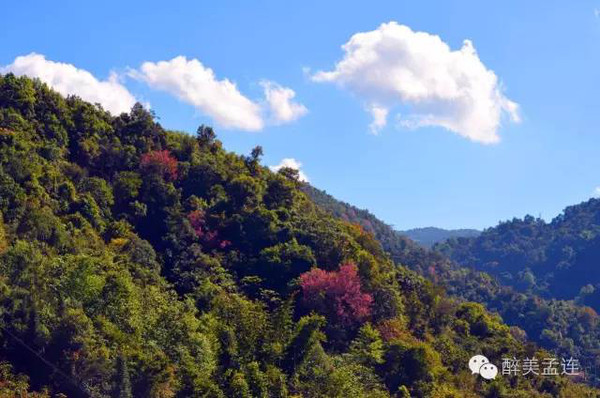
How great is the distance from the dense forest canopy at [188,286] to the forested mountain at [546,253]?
89777 millimetres

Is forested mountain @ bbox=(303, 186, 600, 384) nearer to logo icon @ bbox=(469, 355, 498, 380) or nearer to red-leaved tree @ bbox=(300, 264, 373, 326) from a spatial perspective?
logo icon @ bbox=(469, 355, 498, 380)

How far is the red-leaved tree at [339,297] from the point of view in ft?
124

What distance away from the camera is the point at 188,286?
3862cm

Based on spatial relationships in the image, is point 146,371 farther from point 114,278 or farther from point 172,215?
point 172,215

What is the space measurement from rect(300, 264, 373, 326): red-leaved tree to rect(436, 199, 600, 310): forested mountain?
93735 millimetres

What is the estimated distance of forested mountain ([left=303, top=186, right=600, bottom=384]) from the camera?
283 ft

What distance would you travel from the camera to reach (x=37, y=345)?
26.8 metres

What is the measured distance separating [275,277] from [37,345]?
53.5ft

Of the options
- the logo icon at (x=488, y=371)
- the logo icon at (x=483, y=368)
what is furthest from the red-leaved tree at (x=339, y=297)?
the logo icon at (x=488, y=371)

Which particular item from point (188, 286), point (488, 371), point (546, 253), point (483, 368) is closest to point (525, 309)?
point (546, 253)

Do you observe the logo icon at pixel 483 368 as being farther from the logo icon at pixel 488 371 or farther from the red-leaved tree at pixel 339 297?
the red-leaved tree at pixel 339 297

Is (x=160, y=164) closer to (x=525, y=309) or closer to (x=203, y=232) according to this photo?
(x=203, y=232)

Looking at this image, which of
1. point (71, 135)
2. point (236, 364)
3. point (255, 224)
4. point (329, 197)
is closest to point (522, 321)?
point (329, 197)

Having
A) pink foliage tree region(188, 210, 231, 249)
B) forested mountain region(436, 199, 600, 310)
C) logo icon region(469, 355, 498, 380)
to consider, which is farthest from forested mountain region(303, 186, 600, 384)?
pink foliage tree region(188, 210, 231, 249)
